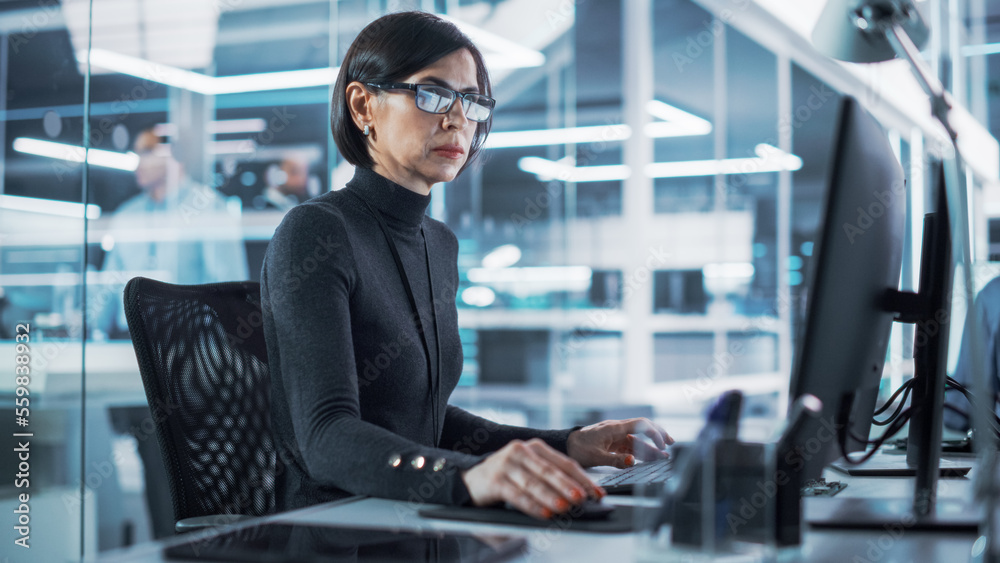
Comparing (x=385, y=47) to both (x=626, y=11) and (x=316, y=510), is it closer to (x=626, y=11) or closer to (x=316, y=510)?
(x=316, y=510)

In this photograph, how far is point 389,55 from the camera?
1.32 meters

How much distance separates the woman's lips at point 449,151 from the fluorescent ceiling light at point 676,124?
207 inches

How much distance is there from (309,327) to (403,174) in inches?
16.0

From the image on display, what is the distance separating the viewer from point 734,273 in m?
6.18

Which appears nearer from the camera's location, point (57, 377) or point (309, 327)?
point (309, 327)

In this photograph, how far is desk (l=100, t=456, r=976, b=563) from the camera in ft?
2.51

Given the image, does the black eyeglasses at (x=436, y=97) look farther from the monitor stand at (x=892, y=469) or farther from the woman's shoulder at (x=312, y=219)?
the monitor stand at (x=892, y=469)

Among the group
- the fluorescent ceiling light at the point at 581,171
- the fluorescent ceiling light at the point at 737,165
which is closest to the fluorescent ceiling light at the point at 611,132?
the fluorescent ceiling light at the point at 581,171

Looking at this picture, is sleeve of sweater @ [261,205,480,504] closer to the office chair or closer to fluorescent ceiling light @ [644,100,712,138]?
the office chair

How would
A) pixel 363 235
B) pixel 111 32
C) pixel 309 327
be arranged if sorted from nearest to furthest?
pixel 309 327, pixel 363 235, pixel 111 32

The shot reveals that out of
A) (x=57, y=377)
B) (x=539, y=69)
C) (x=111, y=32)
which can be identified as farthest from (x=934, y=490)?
(x=539, y=69)

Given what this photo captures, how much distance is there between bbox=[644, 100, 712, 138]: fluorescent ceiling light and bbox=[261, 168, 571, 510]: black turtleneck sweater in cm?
519

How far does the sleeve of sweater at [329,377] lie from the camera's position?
3.18 ft

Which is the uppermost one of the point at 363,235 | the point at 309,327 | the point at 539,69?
the point at 539,69
